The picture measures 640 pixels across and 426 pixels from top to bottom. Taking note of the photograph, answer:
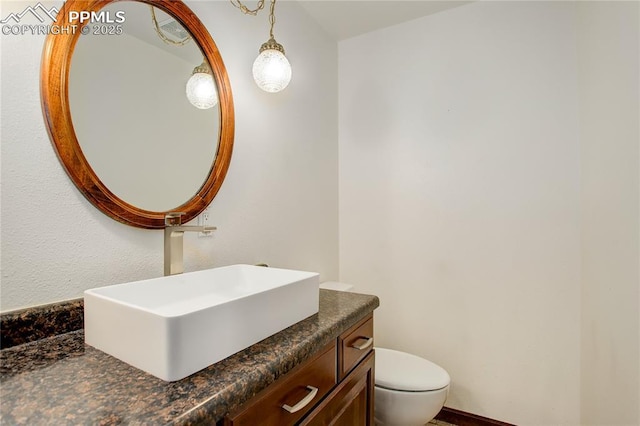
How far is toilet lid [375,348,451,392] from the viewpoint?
1513 mm

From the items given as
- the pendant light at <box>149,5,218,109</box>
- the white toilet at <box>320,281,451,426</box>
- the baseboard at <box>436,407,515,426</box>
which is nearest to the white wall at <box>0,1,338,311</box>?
the pendant light at <box>149,5,218,109</box>

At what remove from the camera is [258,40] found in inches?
62.6

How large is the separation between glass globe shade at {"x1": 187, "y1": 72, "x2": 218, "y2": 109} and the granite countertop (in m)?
0.88

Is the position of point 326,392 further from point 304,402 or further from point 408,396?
point 408,396

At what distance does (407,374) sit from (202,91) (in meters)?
1.59

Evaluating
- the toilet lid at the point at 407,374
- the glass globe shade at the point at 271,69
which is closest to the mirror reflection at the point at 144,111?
the glass globe shade at the point at 271,69

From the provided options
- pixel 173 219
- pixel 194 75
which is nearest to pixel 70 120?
pixel 173 219

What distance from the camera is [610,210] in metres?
1.31

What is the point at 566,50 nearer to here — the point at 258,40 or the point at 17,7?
the point at 258,40

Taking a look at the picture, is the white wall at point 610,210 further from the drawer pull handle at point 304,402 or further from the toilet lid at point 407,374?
the drawer pull handle at point 304,402

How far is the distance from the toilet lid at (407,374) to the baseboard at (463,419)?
50 cm

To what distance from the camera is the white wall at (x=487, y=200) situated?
1.69m

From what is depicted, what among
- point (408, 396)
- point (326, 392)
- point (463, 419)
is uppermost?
point (326, 392)

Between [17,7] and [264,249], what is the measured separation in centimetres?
116
